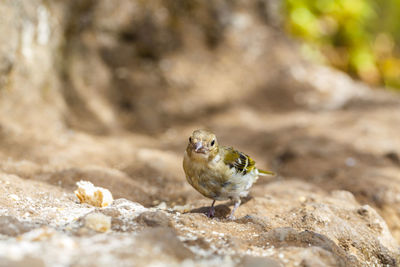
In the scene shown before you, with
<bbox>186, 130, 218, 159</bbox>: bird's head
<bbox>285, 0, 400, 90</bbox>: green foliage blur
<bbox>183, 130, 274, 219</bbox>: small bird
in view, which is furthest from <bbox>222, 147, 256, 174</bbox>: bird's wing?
<bbox>285, 0, 400, 90</bbox>: green foliage blur

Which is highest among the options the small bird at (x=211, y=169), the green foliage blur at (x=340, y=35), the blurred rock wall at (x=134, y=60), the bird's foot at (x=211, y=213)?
the green foliage blur at (x=340, y=35)

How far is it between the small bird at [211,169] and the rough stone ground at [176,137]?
11.0 inches

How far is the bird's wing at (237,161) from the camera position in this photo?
11.8 ft

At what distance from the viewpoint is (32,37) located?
229 inches

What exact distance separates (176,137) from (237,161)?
3255 millimetres

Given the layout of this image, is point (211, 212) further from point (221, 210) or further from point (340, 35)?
point (340, 35)

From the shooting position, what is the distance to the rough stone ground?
8.34 feet

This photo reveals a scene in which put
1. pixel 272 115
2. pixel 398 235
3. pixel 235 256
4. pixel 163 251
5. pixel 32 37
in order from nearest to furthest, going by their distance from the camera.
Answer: pixel 163 251 → pixel 235 256 → pixel 398 235 → pixel 32 37 → pixel 272 115

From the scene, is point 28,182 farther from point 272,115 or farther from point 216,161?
point 272,115

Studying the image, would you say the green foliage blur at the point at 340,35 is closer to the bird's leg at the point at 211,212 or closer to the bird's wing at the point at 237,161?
the bird's wing at the point at 237,161

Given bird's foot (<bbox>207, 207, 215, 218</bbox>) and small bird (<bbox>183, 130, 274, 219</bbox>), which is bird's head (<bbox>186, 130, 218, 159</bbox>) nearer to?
small bird (<bbox>183, 130, 274, 219</bbox>)

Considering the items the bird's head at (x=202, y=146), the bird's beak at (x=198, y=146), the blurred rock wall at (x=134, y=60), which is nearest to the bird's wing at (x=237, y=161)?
the bird's head at (x=202, y=146)

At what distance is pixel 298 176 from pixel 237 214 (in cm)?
179

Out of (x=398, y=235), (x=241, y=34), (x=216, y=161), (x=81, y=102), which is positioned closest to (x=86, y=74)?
(x=81, y=102)
